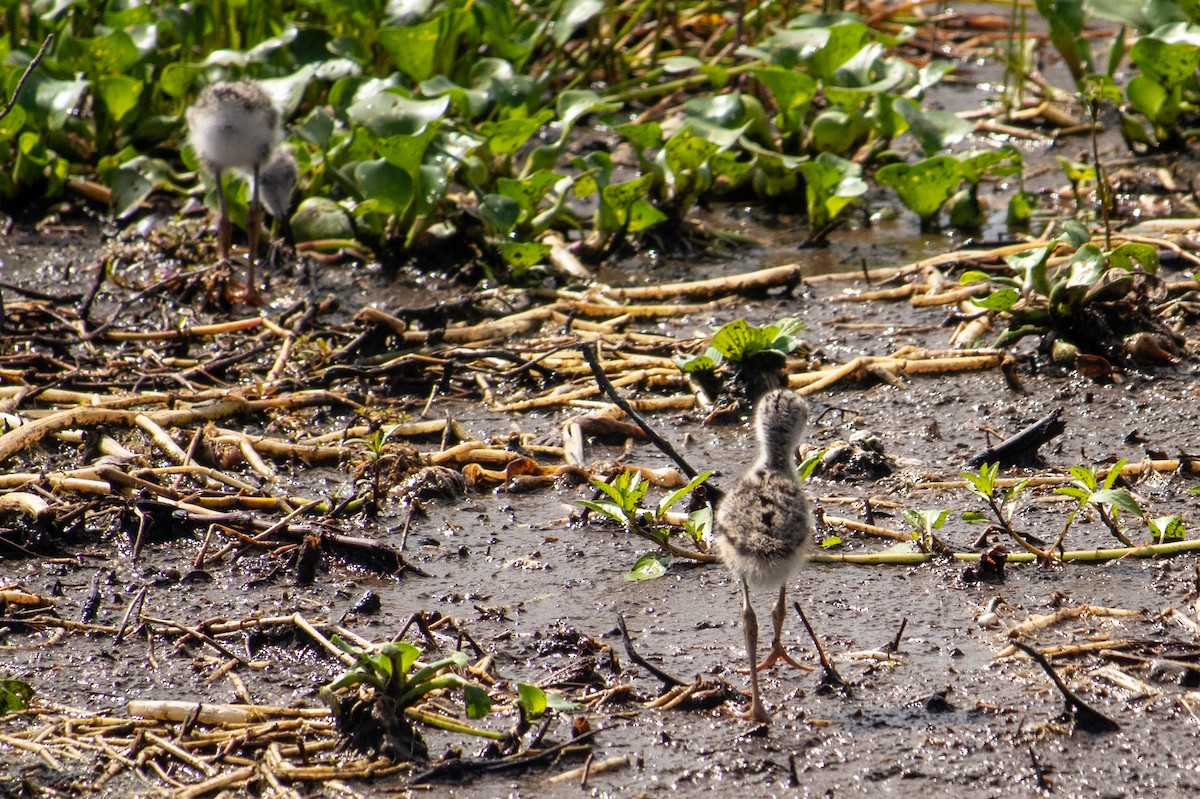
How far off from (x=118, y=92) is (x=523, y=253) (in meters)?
2.72

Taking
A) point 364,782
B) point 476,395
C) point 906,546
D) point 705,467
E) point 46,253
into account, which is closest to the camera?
point 364,782

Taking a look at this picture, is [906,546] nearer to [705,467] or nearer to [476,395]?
[705,467]

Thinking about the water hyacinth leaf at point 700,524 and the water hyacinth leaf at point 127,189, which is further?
the water hyacinth leaf at point 127,189

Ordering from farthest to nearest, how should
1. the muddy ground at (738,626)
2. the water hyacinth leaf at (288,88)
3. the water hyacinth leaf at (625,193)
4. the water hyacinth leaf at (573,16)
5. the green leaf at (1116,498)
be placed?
the water hyacinth leaf at (573,16) < the water hyacinth leaf at (288,88) < the water hyacinth leaf at (625,193) < the green leaf at (1116,498) < the muddy ground at (738,626)

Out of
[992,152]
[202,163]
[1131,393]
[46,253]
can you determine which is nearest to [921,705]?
[1131,393]

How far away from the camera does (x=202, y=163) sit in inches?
269

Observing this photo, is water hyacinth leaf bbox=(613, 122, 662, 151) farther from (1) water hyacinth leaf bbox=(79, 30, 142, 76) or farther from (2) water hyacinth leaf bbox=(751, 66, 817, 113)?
(1) water hyacinth leaf bbox=(79, 30, 142, 76)

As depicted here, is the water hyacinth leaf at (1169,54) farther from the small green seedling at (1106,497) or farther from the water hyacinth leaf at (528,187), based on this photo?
the small green seedling at (1106,497)

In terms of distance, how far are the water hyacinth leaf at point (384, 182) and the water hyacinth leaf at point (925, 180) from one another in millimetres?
2258

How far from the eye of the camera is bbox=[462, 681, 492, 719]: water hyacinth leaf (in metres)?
3.29

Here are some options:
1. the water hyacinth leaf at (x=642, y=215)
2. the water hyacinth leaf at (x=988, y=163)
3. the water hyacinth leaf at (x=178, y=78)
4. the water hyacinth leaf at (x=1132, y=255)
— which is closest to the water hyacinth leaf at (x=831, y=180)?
the water hyacinth leaf at (x=988, y=163)

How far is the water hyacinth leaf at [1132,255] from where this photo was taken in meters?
5.50

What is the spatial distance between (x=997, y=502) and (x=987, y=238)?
291cm

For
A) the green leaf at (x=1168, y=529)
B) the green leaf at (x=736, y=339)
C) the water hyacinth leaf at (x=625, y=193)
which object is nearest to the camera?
the green leaf at (x=1168, y=529)
